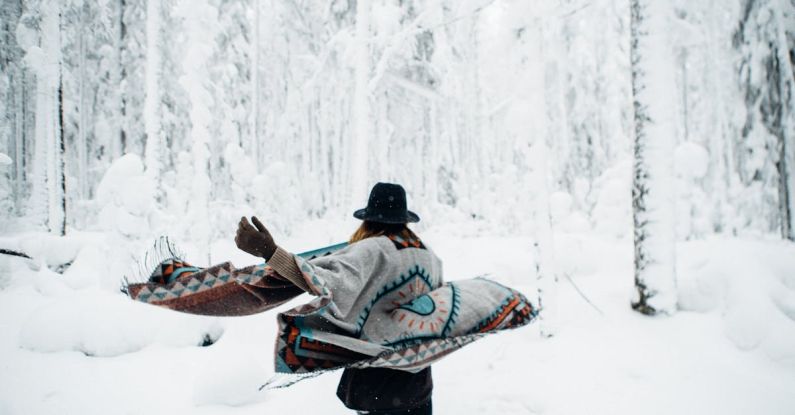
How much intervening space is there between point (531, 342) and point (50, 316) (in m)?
7.48

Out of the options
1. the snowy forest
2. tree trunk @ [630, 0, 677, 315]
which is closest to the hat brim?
the snowy forest

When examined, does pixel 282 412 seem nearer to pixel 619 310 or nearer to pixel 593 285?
pixel 619 310

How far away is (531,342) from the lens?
5.66 m

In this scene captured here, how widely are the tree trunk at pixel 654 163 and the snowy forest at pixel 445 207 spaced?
3cm

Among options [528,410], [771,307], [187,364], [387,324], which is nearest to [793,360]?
[771,307]

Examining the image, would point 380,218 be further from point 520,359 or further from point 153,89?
point 153,89

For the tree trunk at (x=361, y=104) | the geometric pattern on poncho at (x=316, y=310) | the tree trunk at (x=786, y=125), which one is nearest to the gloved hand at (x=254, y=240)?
the geometric pattern on poncho at (x=316, y=310)

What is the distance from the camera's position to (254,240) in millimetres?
1564

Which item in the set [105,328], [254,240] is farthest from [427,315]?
[105,328]

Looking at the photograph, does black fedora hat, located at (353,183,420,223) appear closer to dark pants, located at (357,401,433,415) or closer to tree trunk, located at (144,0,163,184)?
dark pants, located at (357,401,433,415)

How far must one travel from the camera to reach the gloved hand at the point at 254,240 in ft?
5.03

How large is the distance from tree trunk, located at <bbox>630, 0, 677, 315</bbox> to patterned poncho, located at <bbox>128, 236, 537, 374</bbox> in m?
4.40

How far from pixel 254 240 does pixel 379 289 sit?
83 cm

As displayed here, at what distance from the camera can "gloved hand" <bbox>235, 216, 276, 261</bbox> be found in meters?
1.53
